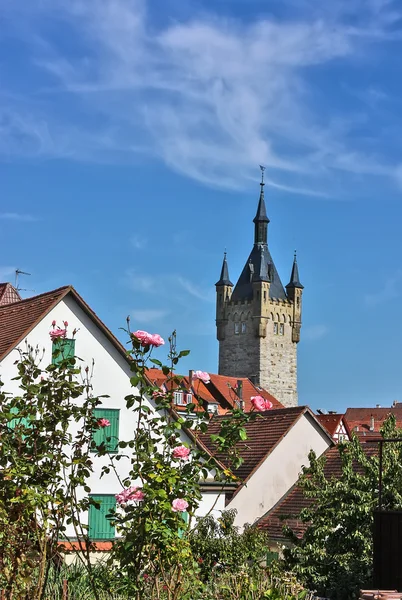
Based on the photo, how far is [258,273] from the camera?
422 ft

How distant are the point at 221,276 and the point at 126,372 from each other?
107 m

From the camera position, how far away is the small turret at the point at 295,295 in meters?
129

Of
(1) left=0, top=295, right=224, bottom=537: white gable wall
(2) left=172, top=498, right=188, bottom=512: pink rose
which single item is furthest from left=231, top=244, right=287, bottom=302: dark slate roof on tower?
(2) left=172, top=498, right=188, bottom=512: pink rose

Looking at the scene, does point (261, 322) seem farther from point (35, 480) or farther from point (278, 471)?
point (35, 480)

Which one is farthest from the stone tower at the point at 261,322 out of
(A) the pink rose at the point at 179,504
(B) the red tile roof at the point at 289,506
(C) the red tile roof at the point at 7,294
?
(A) the pink rose at the point at 179,504

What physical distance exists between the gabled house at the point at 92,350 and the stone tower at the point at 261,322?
95.4 m

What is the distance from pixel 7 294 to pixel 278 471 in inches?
530

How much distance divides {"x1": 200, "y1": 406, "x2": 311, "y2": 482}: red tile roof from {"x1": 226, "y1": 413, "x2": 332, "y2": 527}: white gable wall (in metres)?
0.19

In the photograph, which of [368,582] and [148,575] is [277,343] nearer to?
[368,582]

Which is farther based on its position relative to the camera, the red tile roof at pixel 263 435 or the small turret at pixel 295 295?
the small turret at pixel 295 295

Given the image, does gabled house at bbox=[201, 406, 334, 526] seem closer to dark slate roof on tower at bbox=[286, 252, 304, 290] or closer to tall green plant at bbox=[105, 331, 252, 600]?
tall green plant at bbox=[105, 331, 252, 600]

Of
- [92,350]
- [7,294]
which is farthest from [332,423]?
[92,350]

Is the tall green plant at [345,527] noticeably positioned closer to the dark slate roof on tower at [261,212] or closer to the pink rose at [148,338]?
the pink rose at [148,338]

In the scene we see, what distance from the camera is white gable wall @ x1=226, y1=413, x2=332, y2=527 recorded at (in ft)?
97.9
